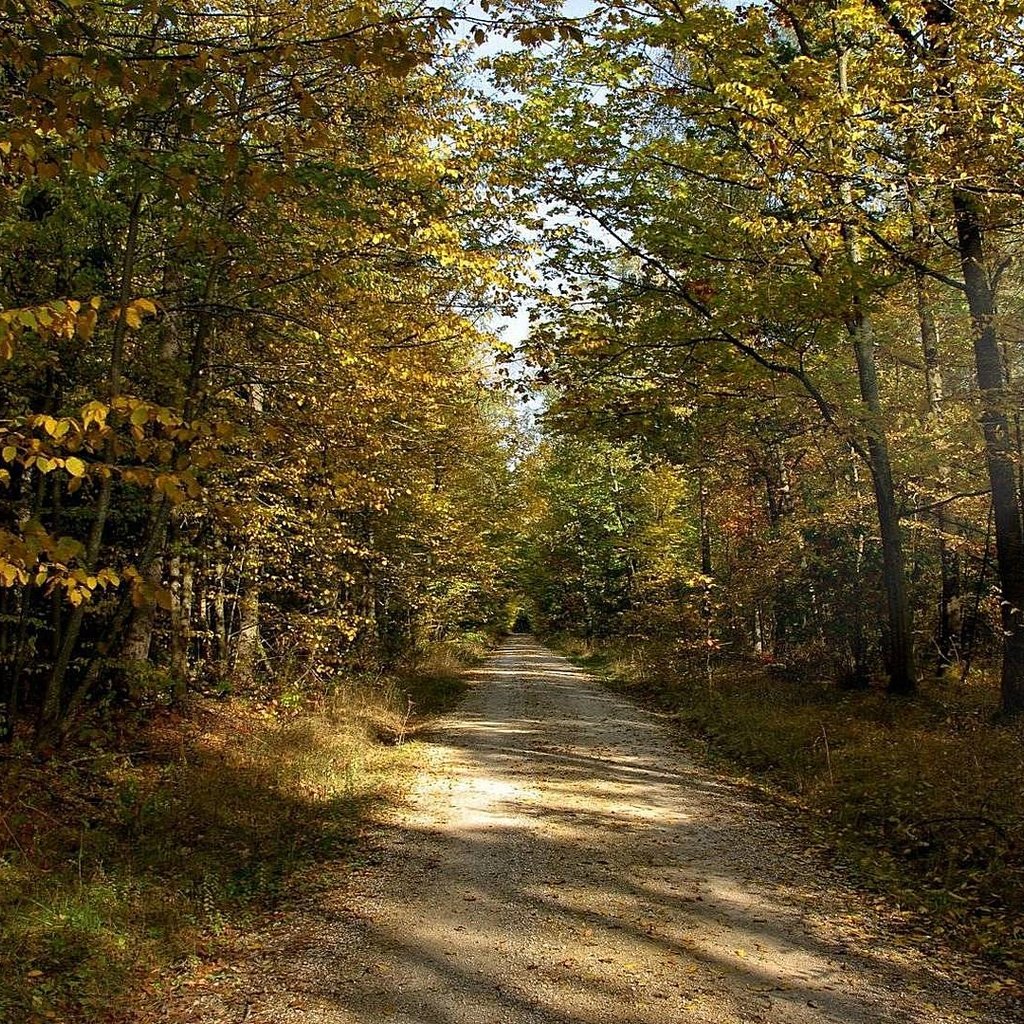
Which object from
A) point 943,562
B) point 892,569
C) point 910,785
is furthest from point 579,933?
point 943,562

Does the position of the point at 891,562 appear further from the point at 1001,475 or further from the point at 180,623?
the point at 180,623

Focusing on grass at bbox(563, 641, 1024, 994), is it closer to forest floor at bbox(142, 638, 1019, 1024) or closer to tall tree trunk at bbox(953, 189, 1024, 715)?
forest floor at bbox(142, 638, 1019, 1024)

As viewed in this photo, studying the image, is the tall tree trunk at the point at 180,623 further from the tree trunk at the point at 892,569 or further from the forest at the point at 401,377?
the tree trunk at the point at 892,569

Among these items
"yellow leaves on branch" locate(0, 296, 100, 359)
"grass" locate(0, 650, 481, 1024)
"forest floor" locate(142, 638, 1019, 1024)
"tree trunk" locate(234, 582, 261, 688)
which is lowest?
"forest floor" locate(142, 638, 1019, 1024)

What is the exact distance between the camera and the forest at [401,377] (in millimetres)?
4371

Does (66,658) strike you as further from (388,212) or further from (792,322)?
(792,322)

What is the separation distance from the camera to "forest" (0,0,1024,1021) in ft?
14.3

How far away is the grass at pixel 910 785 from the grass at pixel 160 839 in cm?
464

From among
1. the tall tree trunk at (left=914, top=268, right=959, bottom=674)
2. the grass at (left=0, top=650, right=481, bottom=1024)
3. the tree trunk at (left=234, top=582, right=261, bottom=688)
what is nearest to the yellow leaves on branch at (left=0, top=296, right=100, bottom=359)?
the grass at (left=0, top=650, right=481, bottom=1024)

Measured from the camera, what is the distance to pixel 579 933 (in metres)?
5.20

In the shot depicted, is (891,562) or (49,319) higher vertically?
(49,319)

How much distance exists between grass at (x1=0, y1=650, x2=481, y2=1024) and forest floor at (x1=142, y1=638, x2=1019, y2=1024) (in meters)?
0.32

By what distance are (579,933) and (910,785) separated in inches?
181

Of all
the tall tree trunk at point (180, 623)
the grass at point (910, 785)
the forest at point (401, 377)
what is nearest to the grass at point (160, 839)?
the forest at point (401, 377)
